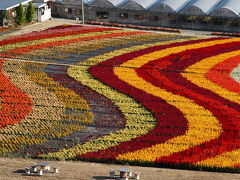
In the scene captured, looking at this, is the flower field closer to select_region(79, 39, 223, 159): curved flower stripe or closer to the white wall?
select_region(79, 39, 223, 159): curved flower stripe

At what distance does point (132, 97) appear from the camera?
4475 centimetres

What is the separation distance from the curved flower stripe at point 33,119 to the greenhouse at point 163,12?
1256 inches

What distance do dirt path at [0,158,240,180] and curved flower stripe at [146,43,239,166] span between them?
1.47 meters

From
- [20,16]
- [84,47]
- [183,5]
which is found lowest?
[84,47]

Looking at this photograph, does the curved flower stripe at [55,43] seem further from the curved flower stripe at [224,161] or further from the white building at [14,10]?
the curved flower stripe at [224,161]

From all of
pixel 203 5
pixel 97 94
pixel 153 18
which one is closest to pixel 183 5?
pixel 203 5

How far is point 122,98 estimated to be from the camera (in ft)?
146

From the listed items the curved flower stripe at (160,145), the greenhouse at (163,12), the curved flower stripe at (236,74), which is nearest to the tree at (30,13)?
the greenhouse at (163,12)

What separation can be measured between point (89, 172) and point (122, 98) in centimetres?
1474

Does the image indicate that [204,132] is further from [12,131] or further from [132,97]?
[12,131]

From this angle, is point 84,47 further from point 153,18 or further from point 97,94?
point 153,18

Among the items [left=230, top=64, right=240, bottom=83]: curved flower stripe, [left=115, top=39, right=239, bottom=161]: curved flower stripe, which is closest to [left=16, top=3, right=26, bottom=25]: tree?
[left=115, top=39, right=239, bottom=161]: curved flower stripe

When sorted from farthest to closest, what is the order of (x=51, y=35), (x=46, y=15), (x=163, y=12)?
(x=46, y=15) → (x=163, y=12) → (x=51, y=35)

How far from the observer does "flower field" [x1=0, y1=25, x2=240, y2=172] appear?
33969mm
